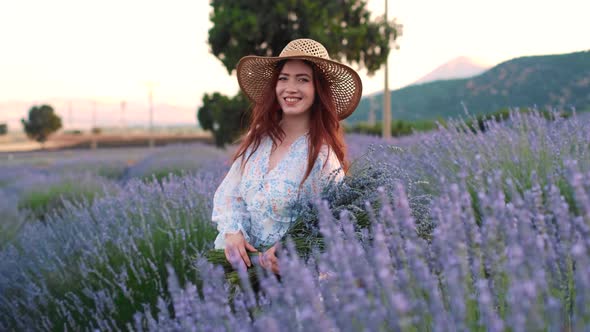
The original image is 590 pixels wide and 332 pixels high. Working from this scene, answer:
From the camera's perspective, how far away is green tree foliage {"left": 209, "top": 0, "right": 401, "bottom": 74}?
39.0ft

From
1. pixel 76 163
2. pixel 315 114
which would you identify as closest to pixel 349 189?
pixel 315 114

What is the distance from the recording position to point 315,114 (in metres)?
2.75

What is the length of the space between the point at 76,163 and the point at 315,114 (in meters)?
9.67

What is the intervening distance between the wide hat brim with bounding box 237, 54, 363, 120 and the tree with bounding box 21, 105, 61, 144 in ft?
135

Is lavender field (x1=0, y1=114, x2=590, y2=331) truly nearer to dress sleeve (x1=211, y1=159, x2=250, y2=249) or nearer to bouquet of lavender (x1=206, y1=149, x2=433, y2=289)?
bouquet of lavender (x1=206, y1=149, x2=433, y2=289)

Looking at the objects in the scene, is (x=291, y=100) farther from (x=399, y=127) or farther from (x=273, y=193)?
(x=399, y=127)

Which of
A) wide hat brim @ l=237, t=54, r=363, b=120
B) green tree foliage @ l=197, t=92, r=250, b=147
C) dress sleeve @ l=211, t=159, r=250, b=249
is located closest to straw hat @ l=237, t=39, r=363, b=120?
wide hat brim @ l=237, t=54, r=363, b=120

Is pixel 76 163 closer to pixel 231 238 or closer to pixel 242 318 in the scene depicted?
pixel 231 238

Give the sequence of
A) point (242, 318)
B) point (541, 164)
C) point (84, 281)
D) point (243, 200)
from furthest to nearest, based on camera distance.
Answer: point (84, 281)
point (541, 164)
point (243, 200)
point (242, 318)

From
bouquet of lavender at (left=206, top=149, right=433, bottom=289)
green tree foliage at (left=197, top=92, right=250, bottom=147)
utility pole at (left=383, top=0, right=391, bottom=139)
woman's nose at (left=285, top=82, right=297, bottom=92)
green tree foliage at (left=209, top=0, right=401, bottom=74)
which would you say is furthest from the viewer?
green tree foliage at (left=197, top=92, right=250, bottom=147)

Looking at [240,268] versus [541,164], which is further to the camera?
[541,164]

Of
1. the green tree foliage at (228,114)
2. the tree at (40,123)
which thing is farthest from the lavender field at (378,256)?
the tree at (40,123)

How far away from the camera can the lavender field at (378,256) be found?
3.58ft

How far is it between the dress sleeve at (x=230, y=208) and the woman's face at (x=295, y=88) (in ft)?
1.30
